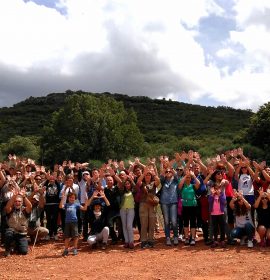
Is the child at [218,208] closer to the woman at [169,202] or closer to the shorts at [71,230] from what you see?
the woman at [169,202]

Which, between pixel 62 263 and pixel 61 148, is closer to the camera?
pixel 62 263

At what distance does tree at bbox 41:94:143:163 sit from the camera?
155ft

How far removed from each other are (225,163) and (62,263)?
16.4 feet

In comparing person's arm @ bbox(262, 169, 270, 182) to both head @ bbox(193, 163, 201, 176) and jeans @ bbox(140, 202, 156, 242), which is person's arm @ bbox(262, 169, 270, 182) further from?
jeans @ bbox(140, 202, 156, 242)

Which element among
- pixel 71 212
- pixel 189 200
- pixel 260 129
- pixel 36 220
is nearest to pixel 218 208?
pixel 189 200

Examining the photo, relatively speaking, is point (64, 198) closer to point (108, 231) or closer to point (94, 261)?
point (108, 231)

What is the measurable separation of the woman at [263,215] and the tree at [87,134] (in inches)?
1433

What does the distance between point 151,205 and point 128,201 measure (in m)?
0.60

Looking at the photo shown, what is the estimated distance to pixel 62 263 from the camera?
10039mm

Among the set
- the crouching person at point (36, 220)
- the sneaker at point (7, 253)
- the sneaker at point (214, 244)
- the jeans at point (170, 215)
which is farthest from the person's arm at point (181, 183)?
the sneaker at point (7, 253)

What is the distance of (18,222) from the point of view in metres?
11.4

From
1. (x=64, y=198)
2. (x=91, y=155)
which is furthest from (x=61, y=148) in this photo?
(x=64, y=198)

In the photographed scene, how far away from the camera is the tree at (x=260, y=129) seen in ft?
132

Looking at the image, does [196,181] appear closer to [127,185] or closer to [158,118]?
[127,185]
